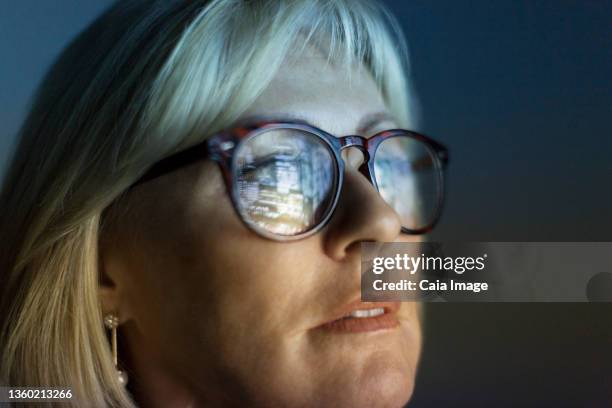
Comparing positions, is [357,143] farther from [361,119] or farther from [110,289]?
[110,289]

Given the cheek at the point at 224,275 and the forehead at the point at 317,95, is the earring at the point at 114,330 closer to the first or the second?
the cheek at the point at 224,275

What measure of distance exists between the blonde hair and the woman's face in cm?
4

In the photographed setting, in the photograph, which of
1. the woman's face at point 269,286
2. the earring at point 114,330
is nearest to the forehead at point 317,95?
the woman's face at point 269,286

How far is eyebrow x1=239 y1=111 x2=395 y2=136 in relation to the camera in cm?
77

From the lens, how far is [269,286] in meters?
0.76

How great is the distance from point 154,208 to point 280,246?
0.56 ft

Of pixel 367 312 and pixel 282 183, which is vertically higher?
pixel 282 183

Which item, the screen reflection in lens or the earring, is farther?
the earring

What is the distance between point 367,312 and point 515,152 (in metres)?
0.32

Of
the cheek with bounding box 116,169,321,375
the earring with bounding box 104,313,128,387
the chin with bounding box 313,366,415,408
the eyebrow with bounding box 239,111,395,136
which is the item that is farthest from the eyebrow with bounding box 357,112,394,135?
the earring with bounding box 104,313,128,387

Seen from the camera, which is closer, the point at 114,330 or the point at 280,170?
the point at 280,170

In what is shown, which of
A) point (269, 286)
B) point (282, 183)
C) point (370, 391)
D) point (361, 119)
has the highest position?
point (361, 119)

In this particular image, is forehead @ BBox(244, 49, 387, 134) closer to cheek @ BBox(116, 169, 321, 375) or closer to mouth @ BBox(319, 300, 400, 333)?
cheek @ BBox(116, 169, 321, 375)

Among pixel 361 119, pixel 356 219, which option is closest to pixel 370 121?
pixel 361 119
